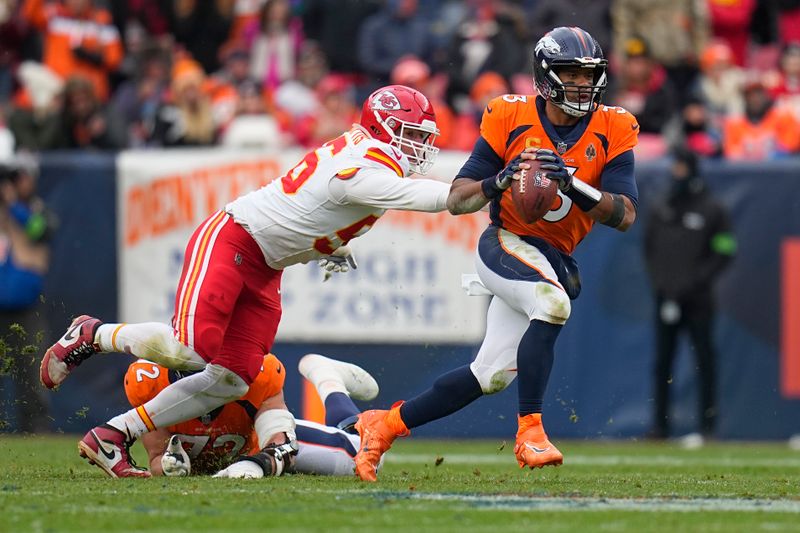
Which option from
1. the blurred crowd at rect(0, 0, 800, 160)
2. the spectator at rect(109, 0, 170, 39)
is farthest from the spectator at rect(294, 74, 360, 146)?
the spectator at rect(109, 0, 170, 39)

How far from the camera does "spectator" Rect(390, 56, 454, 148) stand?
38.4ft

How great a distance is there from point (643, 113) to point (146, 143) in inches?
156

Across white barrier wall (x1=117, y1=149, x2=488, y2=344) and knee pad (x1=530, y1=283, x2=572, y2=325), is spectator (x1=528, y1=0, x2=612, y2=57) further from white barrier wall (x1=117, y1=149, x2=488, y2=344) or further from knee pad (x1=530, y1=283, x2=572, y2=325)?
knee pad (x1=530, y1=283, x2=572, y2=325)

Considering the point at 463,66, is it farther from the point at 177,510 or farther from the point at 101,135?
the point at 177,510

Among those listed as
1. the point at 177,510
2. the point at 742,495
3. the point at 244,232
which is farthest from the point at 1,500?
the point at 742,495

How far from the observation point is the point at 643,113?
1158cm

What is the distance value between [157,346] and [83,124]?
226 inches

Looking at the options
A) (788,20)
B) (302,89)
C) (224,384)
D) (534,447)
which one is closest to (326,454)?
(224,384)

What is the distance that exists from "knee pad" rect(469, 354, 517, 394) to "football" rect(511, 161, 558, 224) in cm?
71

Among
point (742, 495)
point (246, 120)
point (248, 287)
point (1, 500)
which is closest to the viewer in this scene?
point (1, 500)

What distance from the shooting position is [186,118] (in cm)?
1169

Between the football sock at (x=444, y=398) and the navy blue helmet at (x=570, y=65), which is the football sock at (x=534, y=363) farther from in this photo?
the navy blue helmet at (x=570, y=65)

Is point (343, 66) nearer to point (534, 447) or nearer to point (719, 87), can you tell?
point (719, 87)

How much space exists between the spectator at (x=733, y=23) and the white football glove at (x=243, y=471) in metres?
8.19
